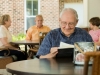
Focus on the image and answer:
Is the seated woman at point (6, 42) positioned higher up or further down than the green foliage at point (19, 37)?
higher up

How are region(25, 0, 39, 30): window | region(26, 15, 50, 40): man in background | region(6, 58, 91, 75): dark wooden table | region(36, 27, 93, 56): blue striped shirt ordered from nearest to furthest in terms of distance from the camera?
region(6, 58, 91, 75): dark wooden table → region(36, 27, 93, 56): blue striped shirt → region(26, 15, 50, 40): man in background → region(25, 0, 39, 30): window

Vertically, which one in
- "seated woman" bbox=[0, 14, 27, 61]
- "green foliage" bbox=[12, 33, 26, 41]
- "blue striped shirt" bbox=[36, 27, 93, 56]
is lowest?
"green foliage" bbox=[12, 33, 26, 41]

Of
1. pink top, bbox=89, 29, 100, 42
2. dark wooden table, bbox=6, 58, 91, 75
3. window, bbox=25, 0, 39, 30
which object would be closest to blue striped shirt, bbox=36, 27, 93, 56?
dark wooden table, bbox=6, 58, 91, 75

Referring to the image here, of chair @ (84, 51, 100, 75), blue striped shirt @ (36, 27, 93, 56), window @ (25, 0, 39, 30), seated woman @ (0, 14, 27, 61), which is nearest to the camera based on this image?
chair @ (84, 51, 100, 75)

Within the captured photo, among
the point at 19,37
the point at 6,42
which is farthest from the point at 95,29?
the point at 19,37

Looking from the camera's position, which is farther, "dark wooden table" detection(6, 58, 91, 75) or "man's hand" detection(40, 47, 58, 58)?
"man's hand" detection(40, 47, 58, 58)

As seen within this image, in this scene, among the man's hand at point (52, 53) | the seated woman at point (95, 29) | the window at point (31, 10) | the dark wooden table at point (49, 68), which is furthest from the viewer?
the window at point (31, 10)

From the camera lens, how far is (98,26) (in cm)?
648

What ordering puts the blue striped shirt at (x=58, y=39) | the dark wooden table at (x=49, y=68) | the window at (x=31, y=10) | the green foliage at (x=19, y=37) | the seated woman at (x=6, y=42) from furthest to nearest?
the window at (x=31, y=10), the green foliage at (x=19, y=37), the seated woman at (x=6, y=42), the blue striped shirt at (x=58, y=39), the dark wooden table at (x=49, y=68)

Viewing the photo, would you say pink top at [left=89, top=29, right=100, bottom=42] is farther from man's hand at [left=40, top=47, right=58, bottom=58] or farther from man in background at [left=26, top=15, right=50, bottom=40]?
man's hand at [left=40, top=47, right=58, bottom=58]

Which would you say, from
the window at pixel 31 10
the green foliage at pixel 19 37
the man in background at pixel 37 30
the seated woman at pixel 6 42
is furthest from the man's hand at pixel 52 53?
the window at pixel 31 10

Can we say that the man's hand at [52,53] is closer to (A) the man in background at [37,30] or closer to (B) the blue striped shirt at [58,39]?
(B) the blue striped shirt at [58,39]

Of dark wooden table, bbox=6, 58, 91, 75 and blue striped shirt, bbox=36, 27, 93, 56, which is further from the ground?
blue striped shirt, bbox=36, 27, 93, 56

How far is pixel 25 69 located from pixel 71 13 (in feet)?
3.19
